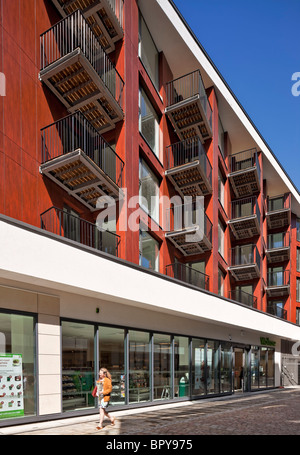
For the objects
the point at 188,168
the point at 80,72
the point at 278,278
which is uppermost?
the point at 80,72

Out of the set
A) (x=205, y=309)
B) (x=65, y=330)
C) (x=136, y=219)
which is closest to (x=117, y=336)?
(x=65, y=330)

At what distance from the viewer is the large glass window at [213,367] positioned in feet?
66.8

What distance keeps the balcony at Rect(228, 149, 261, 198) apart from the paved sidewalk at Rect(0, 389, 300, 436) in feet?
53.7

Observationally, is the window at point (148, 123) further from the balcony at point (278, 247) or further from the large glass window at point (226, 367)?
the balcony at point (278, 247)

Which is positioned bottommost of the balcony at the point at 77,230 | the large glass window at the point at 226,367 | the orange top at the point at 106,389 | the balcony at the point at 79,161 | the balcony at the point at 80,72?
the large glass window at the point at 226,367

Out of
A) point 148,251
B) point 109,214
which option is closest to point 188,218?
point 148,251

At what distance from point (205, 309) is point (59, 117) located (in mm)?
10216

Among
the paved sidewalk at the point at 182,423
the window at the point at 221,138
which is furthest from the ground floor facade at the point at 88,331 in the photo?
the window at the point at 221,138

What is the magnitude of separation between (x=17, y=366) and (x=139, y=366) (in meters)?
5.72

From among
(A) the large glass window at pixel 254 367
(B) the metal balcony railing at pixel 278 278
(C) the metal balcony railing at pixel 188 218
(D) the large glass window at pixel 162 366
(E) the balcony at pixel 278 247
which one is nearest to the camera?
(D) the large glass window at pixel 162 366

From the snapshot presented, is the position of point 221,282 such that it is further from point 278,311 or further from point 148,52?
point 148,52

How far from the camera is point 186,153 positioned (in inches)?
831

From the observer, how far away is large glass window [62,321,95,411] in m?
11.9

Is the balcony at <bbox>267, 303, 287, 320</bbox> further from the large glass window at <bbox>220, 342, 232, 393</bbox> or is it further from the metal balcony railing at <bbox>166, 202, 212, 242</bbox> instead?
the metal balcony railing at <bbox>166, 202, 212, 242</bbox>
